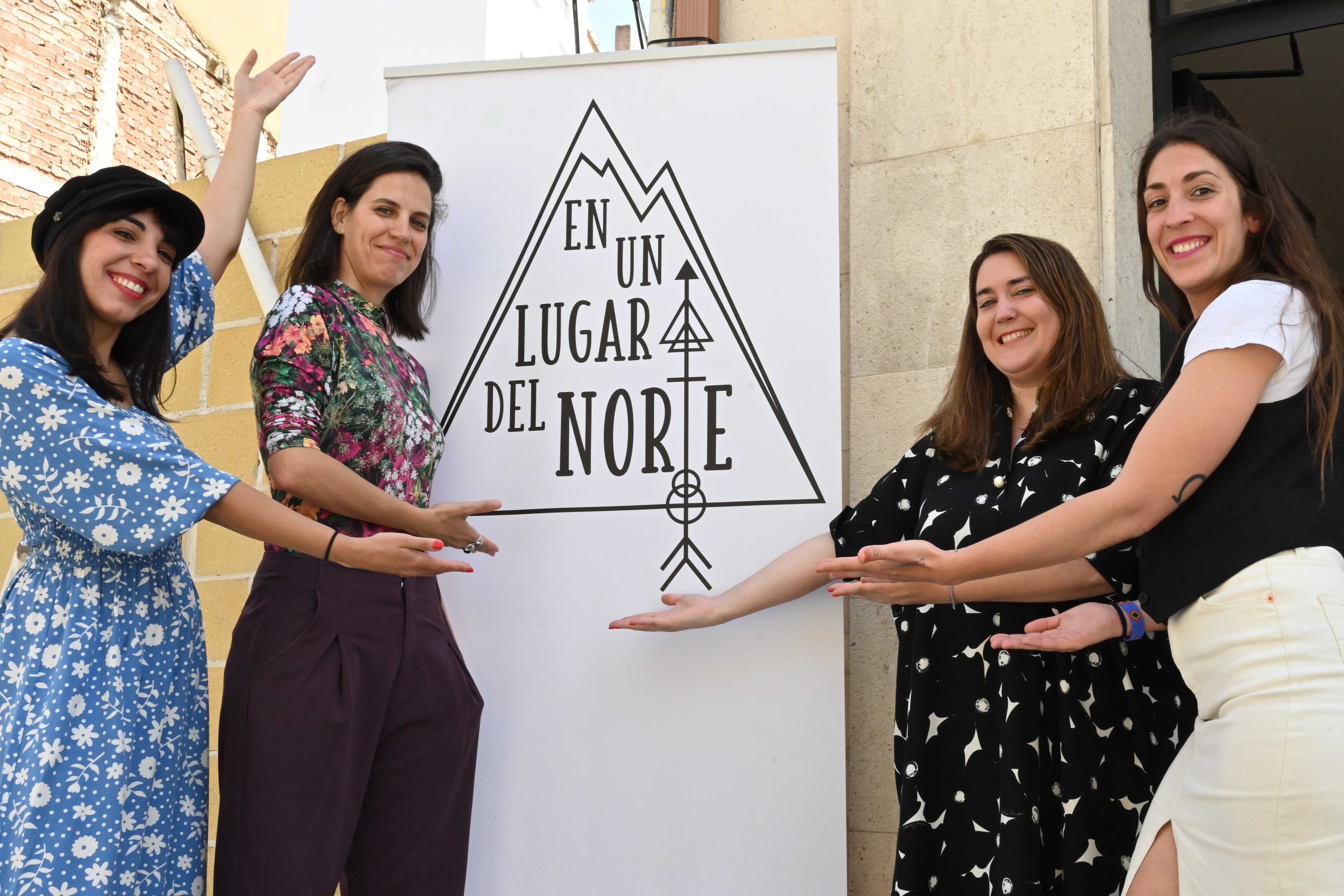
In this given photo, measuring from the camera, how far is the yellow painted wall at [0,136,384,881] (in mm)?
3254

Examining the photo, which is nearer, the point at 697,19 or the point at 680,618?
the point at 680,618

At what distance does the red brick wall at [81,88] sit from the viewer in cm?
1081

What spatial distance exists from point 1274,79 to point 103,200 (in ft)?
12.6

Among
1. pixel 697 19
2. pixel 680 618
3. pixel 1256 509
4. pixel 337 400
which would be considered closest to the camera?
pixel 1256 509

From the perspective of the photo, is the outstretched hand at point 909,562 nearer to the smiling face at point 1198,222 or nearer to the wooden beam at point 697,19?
the smiling face at point 1198,222

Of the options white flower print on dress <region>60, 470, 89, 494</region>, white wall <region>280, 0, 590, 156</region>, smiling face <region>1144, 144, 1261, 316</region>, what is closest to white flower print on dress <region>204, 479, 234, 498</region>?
white flower print on dress <region>60, 470, 89, 494</region>

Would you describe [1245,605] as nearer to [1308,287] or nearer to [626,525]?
[1308,287]

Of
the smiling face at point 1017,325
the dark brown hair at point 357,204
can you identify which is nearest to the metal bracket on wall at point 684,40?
the dark brown hair at point 357,204

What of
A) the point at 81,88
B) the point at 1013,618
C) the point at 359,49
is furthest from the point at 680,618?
the point at 81,88

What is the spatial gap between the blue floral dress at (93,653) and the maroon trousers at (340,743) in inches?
3.8

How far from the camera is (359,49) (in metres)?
5.81

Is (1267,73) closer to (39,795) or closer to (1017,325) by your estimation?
(1017,325)

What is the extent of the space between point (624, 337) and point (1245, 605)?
140 cm

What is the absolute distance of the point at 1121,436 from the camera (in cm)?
207
